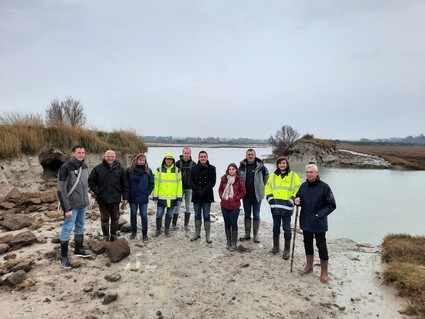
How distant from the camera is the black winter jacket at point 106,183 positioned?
20.1 feet

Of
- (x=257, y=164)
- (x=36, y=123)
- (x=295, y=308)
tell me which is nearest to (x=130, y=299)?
(x=295, y=308)

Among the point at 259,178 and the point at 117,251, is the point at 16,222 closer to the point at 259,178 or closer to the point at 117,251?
the point at 117,251

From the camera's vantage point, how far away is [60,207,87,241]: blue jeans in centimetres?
523

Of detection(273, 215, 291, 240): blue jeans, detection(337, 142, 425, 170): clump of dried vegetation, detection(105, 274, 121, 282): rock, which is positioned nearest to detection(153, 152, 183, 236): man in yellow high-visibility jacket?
detection(105, 274, 121, 282): rock

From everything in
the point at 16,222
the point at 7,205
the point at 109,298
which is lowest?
the point at 109,298

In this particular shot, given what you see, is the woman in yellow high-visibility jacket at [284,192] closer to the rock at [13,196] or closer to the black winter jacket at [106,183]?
the black winter jacket at [106,183]

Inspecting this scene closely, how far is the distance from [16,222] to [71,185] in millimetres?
2923

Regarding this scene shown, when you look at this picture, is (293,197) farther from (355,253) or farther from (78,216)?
(78,216)

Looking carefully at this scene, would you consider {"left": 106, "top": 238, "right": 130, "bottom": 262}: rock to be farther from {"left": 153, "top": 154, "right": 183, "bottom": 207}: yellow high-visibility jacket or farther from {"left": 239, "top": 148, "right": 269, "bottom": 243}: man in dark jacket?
{"left": 239, "top": 148, "right": 269, "bottom": 243}: man in dark jacket

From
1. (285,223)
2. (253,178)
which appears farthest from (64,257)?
(285,223)

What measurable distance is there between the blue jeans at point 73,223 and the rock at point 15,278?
784 mm

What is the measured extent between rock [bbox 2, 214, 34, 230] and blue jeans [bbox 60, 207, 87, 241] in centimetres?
241

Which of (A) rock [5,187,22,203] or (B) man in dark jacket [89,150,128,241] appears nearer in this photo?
(B) man in dark jacket [89,150,128,241]

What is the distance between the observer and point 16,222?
279 inches
